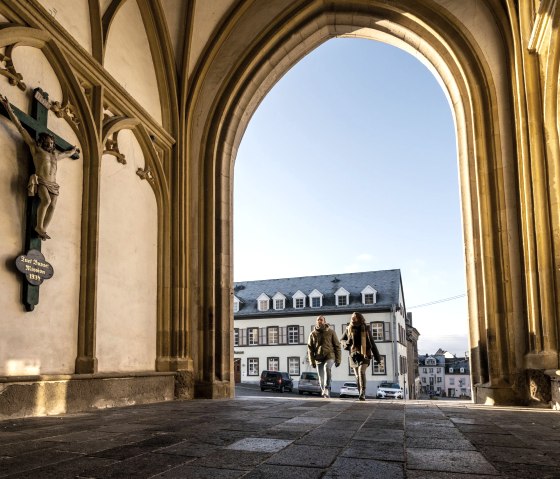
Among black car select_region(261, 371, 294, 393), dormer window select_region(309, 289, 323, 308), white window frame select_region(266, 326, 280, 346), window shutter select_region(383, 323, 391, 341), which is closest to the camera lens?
black car select_region(261, 371, 294, 393)

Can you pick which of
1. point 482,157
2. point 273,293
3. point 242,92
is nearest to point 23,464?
point 482,157

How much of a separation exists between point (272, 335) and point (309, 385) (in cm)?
1149

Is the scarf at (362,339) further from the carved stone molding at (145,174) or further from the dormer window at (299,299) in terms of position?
the dormer window at (299,299)

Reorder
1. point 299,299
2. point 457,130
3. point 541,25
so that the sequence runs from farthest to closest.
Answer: point 299,299 → point 457,130 → point 541,25

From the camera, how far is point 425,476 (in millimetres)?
2562

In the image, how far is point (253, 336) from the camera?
147 feet

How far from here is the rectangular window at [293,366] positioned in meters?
42.8

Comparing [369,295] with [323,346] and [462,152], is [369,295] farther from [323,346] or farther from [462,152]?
[462,152]

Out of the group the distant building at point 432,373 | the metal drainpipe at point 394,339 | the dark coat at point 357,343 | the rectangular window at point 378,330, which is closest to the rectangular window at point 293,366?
the rectangular window at point 378,330

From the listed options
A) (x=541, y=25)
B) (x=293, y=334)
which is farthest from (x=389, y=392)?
Result: (x=541, y=25)

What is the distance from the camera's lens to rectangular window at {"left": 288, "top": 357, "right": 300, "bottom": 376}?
42.8m

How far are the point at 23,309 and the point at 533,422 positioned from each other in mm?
4992

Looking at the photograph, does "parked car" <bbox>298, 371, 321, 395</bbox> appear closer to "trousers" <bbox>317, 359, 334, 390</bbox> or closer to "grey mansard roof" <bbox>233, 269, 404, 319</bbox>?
"grey mansard roof" <bbox>233, 269, 404, 319</bbox>

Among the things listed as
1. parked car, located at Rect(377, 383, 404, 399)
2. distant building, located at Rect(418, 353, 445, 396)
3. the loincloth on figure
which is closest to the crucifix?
the loincloth on figure
